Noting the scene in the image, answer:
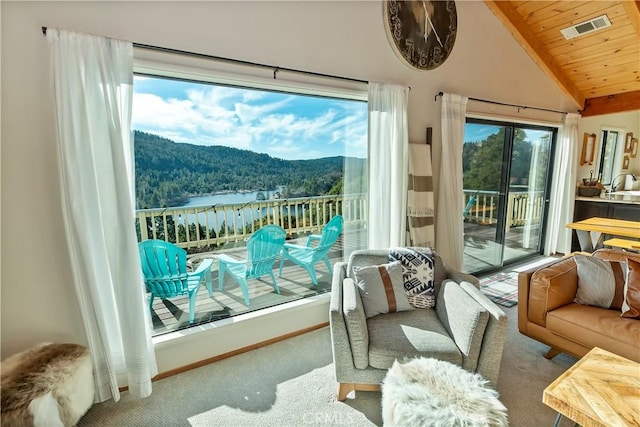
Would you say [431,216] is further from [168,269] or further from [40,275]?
[40,275]

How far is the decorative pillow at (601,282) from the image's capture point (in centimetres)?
212

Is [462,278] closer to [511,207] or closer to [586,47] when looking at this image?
[511,207]

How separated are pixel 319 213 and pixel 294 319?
3.10ft

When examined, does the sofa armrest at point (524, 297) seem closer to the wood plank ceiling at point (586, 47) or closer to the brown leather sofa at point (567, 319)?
the brown leather sofa at point (567, 319)

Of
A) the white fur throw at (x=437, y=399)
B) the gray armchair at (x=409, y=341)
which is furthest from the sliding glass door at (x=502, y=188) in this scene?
the white fur throw at (x=437, y=399)

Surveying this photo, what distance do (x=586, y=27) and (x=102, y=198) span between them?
481cm

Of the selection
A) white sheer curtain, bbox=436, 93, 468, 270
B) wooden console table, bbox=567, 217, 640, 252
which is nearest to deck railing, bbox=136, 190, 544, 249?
white sheer curtain, bbox=436, 93, 468, 270

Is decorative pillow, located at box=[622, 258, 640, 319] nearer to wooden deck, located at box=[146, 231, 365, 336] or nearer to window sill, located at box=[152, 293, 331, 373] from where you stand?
wooden deck, located at box=[146, 231, 365, 336]

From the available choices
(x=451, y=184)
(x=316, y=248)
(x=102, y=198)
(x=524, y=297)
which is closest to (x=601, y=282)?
(x=524, y=297)

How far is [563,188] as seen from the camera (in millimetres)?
4566

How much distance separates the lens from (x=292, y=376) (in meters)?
2.13

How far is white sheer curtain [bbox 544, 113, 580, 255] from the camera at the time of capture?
176 inches

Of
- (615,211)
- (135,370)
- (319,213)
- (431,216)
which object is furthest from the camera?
(615,211)

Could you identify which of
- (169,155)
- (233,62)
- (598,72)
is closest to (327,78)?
(233,62)
